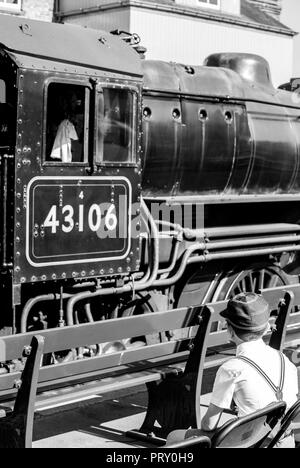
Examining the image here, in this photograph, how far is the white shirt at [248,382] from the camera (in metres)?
4.17

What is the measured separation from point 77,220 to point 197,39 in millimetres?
14324

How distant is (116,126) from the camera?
22.1 ft

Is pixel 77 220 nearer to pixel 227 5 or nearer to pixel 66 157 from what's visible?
pixel 66 157

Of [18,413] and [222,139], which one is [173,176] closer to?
[222,139]

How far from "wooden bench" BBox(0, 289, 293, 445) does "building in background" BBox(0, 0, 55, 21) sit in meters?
12.4

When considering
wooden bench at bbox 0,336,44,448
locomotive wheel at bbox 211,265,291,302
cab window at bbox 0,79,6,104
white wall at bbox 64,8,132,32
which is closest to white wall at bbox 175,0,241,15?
white wall at bbox 64,8,132,32

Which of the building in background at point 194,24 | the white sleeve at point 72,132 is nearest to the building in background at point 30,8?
the building in background at point 194,24

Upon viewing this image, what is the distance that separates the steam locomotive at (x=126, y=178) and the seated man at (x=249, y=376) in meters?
2.24

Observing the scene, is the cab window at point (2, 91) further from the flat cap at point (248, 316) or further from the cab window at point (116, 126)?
the flat cap at point (248, 316)

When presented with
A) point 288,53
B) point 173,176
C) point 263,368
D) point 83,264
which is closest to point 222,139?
point 173,176

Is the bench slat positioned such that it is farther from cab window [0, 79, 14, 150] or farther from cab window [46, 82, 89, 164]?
cab window [0, 79, 14, 150]

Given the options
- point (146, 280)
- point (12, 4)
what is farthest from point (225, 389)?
point (12, 4)

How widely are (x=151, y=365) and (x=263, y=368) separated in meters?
2.20

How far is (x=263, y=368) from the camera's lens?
4.20 m
